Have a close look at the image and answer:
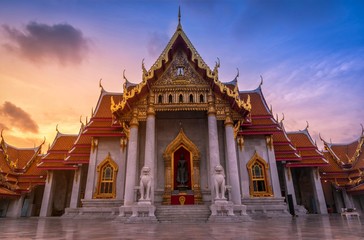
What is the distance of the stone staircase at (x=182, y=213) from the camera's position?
1046 cm

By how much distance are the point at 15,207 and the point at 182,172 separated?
13.7m

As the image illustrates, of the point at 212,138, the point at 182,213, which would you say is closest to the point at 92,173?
the point at 182,213

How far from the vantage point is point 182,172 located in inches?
552

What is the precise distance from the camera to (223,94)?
12.9 meters

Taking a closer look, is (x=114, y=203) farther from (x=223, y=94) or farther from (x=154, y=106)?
(x=223, y=94)

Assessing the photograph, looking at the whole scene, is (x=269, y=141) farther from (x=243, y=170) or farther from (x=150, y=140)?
(x=150, y=140)

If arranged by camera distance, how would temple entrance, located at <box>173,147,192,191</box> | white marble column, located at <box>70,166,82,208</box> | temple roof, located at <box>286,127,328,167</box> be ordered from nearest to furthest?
temple entrance, located at <box>173,147,192,191</box> → white marble column, located at <box>70,166,82,208</box> → temple roof, located at <box>286,127,328,167</box>

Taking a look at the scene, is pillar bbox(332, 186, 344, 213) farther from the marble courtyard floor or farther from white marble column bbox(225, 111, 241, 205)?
the marble courtyard floor

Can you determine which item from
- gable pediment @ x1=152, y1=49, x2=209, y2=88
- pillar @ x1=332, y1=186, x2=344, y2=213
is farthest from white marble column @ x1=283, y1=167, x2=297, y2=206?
gable pediment @ x1=152, y1=49, x2=209, y2=88

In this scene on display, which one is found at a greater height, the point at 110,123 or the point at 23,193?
the point at 110,123

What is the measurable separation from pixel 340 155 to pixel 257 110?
33.1ft

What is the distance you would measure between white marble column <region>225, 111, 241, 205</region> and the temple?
0.05 metres

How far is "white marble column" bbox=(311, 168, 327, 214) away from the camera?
1672 cm

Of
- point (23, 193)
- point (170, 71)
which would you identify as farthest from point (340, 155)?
point (23, 193)
